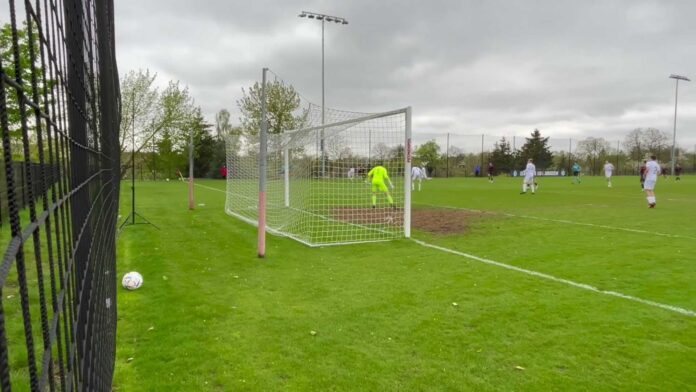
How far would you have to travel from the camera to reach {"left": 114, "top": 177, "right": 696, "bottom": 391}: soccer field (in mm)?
3646

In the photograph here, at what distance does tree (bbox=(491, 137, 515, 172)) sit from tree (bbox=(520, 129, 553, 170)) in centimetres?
326

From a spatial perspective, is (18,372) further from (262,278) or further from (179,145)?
(179,145)

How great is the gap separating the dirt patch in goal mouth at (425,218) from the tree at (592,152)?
60.9m

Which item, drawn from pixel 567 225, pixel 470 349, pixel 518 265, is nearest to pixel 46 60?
pixel 470 349

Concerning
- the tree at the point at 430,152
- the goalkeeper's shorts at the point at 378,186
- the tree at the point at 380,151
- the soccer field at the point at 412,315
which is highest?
the tree at the point at 430,152

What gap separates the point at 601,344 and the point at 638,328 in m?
0.67

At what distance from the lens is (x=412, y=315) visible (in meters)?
5.02

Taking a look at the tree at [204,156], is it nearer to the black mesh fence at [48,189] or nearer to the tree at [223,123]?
the tree at [223,123]

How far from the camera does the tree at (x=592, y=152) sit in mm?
66938

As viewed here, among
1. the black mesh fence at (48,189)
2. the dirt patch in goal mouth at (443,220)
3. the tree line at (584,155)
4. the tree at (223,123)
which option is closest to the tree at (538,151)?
the tree line at (584,155)

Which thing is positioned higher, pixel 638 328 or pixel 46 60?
pixel 46 60

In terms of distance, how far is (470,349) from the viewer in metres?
4.13

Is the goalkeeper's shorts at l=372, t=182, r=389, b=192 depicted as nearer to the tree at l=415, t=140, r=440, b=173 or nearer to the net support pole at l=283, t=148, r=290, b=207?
the net support pole at l=283, t=148, r=290, b=207

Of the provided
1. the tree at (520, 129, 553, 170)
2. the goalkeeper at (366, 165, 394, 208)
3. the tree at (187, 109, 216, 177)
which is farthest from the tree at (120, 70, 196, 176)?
the tree at (520, 129, 553, 170)
